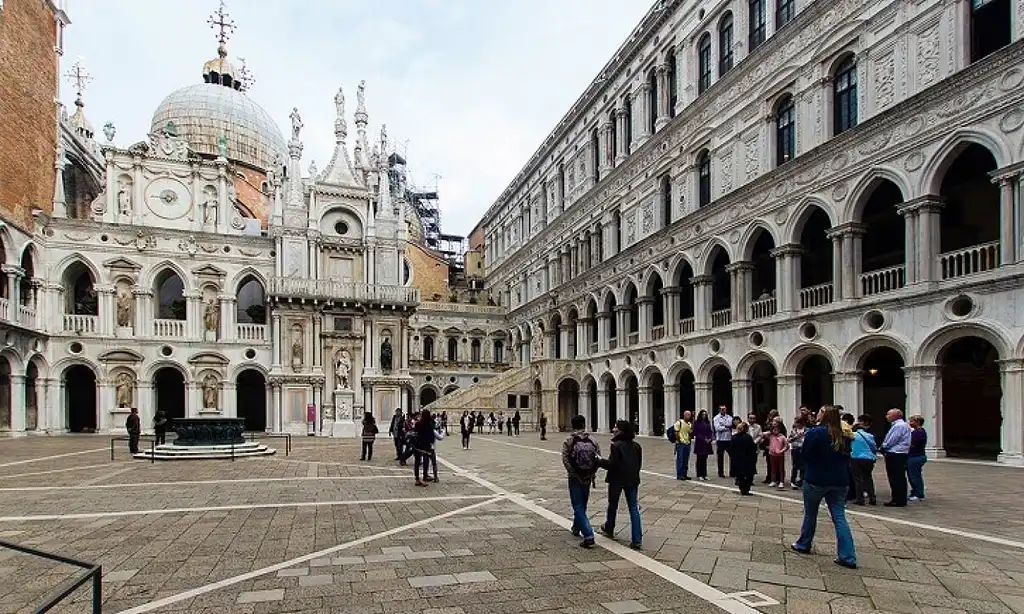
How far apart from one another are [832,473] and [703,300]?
69.7 ft

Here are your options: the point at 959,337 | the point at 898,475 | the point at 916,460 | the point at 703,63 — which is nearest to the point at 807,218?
the point at 959,337

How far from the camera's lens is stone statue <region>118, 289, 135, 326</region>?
3637 centimetres

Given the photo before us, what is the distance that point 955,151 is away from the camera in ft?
58.1

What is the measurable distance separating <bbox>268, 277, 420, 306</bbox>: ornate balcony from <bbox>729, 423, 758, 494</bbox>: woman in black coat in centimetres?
3072

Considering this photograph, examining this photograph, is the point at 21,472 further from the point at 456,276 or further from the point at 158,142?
the point at 456,276

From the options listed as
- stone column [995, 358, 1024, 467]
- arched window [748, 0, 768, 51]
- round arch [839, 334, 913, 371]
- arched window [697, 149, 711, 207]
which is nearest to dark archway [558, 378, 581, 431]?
arched window [697, 149, 711, 207]

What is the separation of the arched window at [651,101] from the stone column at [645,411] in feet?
42.1

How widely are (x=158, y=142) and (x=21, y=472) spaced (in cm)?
2865

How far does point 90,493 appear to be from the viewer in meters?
12.1

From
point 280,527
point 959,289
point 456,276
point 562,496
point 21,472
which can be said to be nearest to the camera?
point 280,527

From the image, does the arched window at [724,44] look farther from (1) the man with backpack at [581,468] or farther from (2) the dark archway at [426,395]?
(2) the dark archway at [426,395]

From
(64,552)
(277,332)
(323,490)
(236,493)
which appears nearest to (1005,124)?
(323,490)

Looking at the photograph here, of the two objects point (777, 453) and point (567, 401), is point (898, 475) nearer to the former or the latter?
point (777, 453)

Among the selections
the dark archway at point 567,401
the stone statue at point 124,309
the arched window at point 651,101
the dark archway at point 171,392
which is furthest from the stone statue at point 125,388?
the arched window at point 651,101
